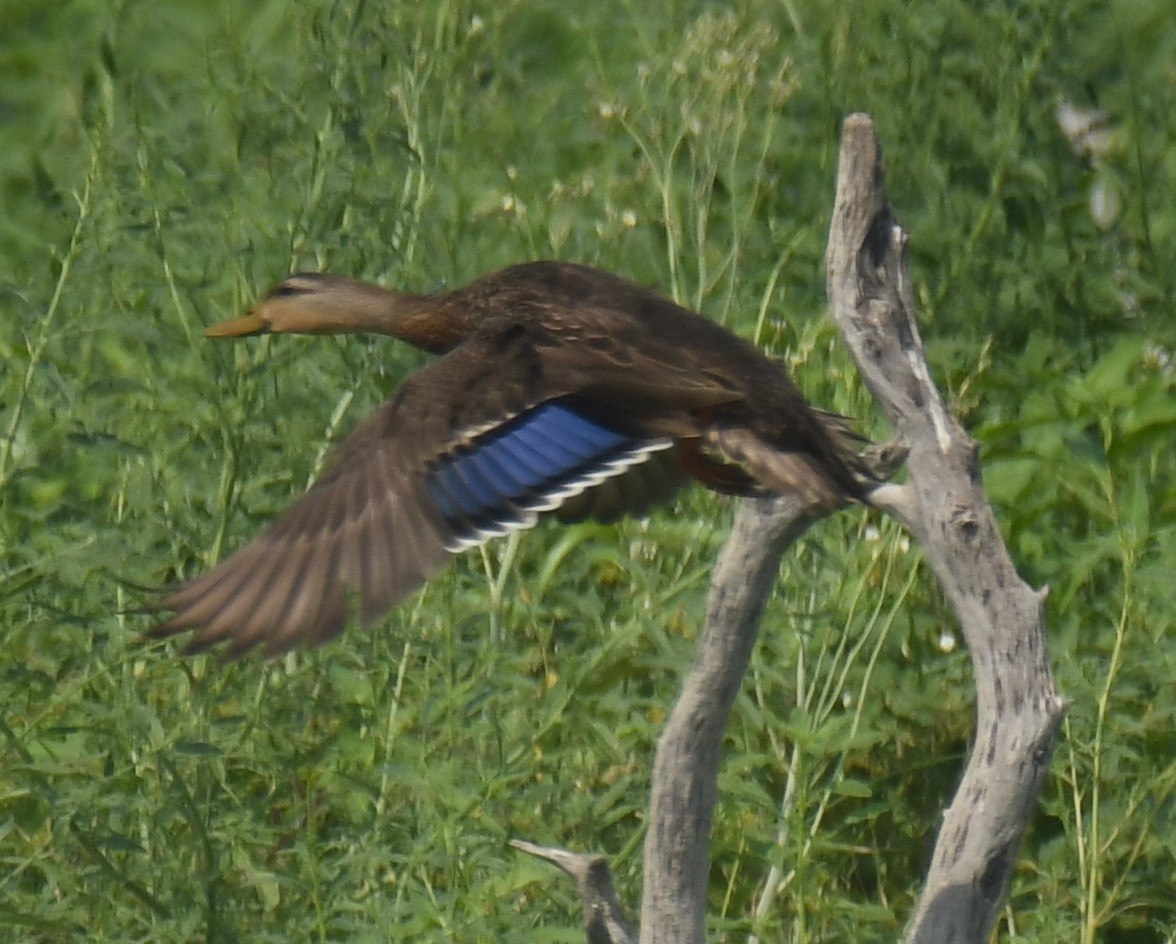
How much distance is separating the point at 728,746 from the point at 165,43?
3.58 metres

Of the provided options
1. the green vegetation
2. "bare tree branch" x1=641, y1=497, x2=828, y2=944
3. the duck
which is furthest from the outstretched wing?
"bare tree branch" x1=641, y1=497, x2=828, y2=944

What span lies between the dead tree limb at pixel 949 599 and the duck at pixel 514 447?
153mm

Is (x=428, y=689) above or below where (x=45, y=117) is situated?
below

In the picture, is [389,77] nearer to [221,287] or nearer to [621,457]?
[221,287]

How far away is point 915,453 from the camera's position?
3889 mm

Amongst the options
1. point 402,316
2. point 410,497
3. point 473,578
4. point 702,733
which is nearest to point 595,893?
point 702,733

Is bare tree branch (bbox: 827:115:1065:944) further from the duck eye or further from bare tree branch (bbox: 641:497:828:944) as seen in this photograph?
the duck eye

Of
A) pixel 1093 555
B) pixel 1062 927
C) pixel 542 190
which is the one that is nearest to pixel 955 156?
pixel 542 190

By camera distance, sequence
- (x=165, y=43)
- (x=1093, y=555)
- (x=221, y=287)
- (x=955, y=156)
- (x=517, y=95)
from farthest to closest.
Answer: (x=165, y=43)
(x=517, y=95)
(x=955, y=156)
(x=221, y=287)
(x=1093, y=555)

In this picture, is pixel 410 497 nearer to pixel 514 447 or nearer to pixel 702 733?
pixel 514 447

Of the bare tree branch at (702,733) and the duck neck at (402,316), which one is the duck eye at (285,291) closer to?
the duck neck at (402,316)

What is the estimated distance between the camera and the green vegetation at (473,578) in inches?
166

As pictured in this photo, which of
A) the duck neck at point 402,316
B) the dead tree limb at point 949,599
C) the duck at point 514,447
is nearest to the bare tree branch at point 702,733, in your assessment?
the dead tree limb at point 949,599

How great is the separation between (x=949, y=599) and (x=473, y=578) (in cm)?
130
